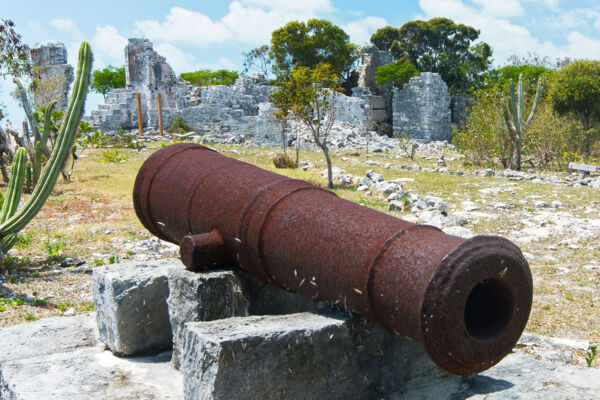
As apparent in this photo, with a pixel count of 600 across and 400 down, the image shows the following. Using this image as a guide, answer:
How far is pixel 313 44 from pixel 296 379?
3953cm

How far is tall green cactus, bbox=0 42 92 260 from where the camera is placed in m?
6.61

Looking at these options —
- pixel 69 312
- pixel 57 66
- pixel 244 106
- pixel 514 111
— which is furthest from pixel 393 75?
pixel 69 312

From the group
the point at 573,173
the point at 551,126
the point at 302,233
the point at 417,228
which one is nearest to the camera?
the point at 417,228

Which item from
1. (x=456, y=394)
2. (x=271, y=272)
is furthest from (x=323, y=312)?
(x=456, y=394)

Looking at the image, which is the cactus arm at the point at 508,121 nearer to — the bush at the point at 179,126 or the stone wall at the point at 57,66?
the bush at the point at 179,126

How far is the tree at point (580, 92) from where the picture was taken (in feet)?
62.6

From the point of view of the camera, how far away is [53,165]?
6723 mm

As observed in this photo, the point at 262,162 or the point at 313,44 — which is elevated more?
the point at 313,44

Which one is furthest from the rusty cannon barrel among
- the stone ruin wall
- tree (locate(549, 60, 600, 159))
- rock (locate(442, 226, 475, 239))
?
the stone ruin wall

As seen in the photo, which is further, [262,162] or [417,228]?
[262,162]

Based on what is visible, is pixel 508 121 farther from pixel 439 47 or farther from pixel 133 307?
pixel 439 47

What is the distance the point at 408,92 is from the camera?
107 ft

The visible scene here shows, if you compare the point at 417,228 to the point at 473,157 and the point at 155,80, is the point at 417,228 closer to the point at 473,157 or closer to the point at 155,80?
the point at 473,157

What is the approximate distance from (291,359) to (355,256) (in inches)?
21.1
